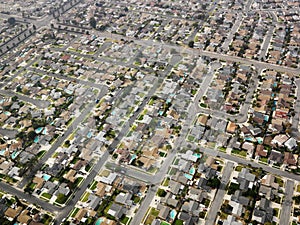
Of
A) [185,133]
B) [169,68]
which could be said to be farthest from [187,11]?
[185,133]

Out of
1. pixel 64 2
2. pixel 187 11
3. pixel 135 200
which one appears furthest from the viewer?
pixel 64 2

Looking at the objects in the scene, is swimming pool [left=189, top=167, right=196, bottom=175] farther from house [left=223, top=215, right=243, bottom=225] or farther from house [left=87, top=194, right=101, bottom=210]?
house [left=87, top=194, right=101, bottom=210]

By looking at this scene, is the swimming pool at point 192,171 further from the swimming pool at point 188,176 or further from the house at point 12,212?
the house at point 12,212

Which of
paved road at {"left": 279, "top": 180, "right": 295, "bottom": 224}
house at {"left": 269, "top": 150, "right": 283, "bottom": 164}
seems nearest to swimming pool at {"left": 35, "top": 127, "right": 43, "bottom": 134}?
house at {"left": 269, "top": 150, "right": 283, "bottom": 164}

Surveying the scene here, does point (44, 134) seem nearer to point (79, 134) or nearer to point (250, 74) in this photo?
point (79, 134)

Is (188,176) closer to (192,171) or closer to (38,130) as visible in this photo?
(192,171)

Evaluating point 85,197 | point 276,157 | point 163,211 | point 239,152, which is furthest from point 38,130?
point 276,157
